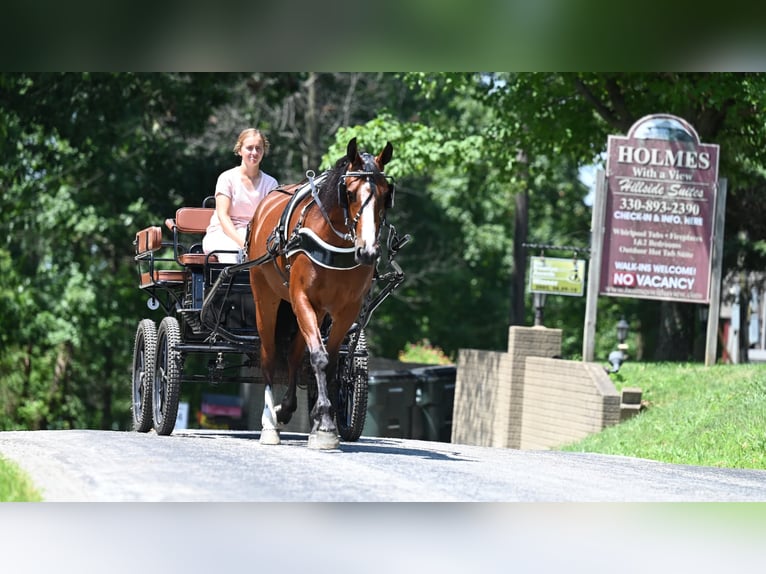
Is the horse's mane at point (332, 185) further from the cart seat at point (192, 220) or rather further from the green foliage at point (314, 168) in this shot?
the green foliage at point (314, 168)

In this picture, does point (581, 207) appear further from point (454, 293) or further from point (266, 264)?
point (266, 264)

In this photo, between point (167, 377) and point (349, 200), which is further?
point (167, 377)

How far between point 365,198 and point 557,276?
1348cm

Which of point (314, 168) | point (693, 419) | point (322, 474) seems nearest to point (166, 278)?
point (322, 474)

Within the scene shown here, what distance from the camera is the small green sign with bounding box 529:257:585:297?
22922 millimetres

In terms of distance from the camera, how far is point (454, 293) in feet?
128

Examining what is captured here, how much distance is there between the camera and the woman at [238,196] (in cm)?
1180

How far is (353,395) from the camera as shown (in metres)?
11.8

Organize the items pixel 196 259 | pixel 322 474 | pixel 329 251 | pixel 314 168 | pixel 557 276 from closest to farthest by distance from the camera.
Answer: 1. pixel 322 474
2. pixel 329 251
3. pixel 196 259
4. pixel 557 276
5. pixel 314 168

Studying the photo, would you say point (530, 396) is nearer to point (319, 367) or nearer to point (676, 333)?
point (676, 333)

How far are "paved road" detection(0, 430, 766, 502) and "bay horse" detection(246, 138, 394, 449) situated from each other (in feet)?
2.60
